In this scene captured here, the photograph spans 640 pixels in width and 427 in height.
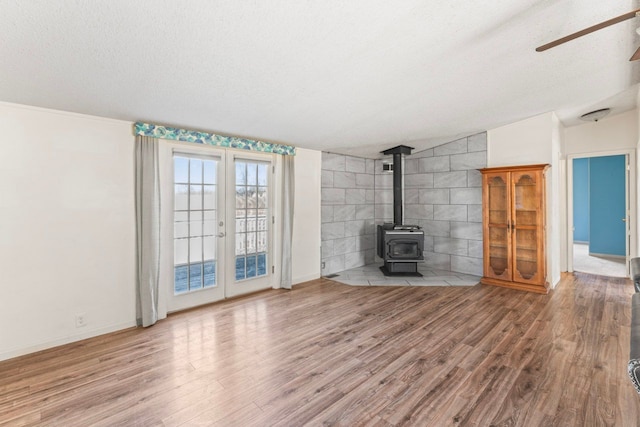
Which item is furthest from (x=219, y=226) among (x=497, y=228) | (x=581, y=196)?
(x=581, y=196)

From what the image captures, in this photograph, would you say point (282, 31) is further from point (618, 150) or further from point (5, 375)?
point (618, 150)

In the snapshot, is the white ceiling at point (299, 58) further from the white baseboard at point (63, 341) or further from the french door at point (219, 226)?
the white baseboard at point (63, 341)

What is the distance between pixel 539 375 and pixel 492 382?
0.42 meters

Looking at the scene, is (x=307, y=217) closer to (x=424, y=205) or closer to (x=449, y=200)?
(x=424, y=205)

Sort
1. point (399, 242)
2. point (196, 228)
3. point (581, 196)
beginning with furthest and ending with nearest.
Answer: point (581, 196), point (399, 242), point (196, 228)

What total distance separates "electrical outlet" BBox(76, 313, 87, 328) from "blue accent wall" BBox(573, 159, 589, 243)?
10.3 m

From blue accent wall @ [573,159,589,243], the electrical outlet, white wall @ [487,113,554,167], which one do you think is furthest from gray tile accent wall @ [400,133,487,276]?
the electrical outlet

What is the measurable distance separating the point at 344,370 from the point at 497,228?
378 cm

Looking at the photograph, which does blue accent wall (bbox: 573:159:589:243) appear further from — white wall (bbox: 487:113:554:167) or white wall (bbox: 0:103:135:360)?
white wall (bbox: 0:103:135:360)

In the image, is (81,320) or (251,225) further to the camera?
(251,225)

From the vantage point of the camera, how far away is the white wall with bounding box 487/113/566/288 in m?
4.46

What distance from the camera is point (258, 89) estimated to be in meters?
2.64

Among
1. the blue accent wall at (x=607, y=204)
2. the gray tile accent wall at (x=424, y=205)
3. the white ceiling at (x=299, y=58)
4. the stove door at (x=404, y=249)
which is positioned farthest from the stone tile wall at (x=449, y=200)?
the blue accent wall at (x=607, y=204)

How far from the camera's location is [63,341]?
2.85 meters
